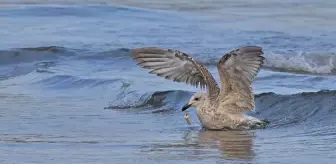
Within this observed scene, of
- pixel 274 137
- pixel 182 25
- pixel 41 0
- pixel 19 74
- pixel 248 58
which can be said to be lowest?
pixel 274 137

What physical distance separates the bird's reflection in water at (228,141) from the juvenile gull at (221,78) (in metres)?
0.22

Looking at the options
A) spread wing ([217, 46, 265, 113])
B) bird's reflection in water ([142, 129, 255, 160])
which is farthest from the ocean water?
spread wing ([217, 46, 265, 113])

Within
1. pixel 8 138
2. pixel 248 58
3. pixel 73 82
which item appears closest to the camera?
pixel 8 138

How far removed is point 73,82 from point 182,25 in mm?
5787

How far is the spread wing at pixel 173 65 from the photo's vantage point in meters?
10.1

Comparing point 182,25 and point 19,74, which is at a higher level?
point 182,25

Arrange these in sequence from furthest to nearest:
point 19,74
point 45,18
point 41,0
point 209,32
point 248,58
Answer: point 41,0, point 45,18, point 209,32, point 19,74, point 248,58

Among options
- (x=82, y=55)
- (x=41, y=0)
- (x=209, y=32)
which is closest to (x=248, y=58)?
(x=82, y=55)

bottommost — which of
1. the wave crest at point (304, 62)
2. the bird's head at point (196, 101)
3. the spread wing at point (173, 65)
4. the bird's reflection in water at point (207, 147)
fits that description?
the bird's reflection in water at point (207, 147)

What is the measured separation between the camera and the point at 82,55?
15.5 m

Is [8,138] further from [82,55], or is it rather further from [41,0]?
[41,0]

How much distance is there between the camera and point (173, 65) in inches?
402

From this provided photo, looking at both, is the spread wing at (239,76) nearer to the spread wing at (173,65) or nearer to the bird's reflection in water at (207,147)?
the spread wing at (173,65)

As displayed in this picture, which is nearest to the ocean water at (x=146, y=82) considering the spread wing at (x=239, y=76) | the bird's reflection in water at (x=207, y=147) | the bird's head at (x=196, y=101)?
the bird's reflection in water at (x=207, y=147)
